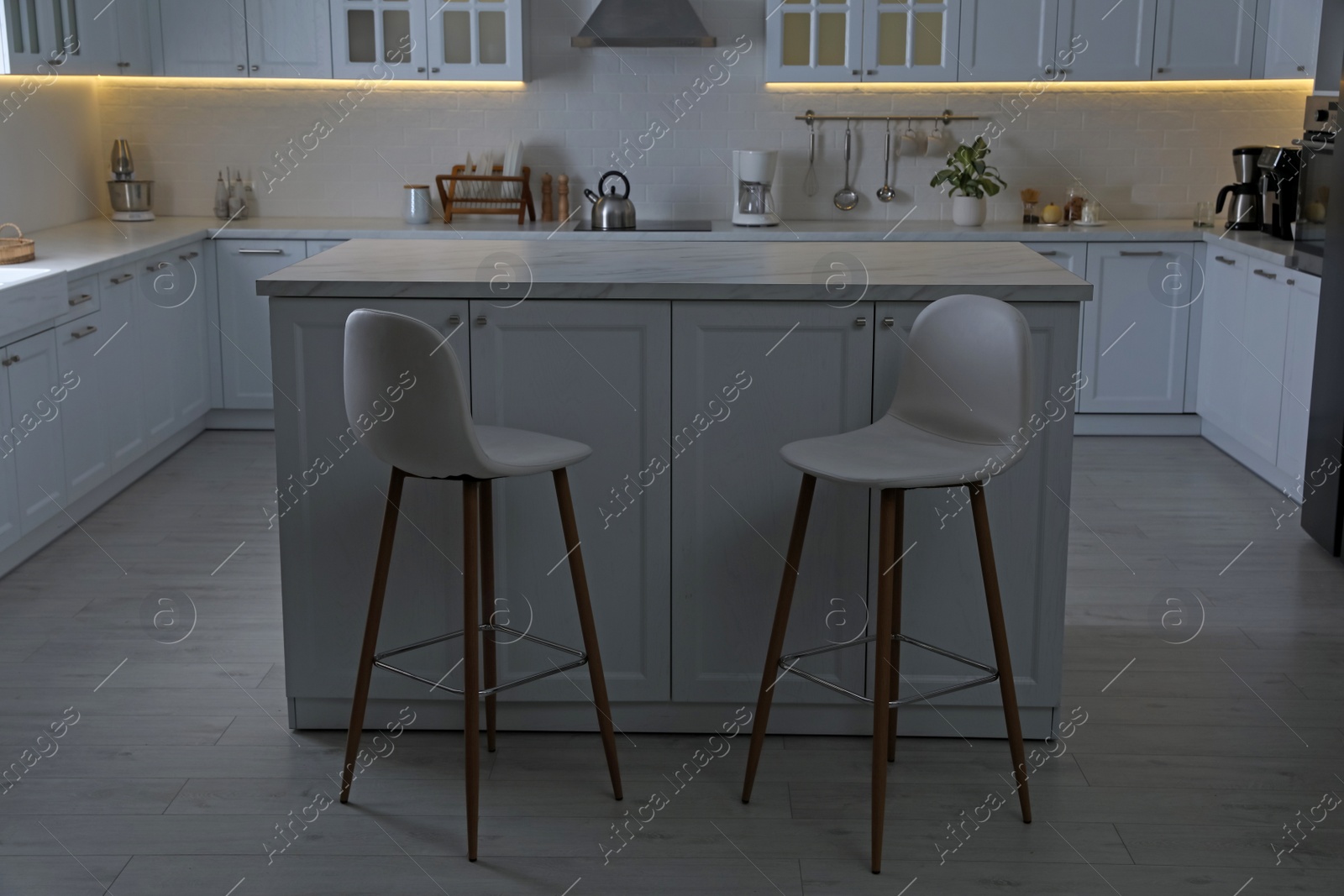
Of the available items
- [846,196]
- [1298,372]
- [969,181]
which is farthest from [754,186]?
[1298,372]

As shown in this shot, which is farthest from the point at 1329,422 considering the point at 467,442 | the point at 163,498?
the point at 163,498

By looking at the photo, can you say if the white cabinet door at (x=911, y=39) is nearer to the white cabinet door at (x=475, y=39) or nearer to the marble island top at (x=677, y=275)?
the white cabinet door at (x=475, y=39)

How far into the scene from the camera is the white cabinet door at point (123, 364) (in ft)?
15.2

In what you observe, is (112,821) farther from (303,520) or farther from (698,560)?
(698,560)

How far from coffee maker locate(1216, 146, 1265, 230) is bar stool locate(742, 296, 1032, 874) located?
3.53 m

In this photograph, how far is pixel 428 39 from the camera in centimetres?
566

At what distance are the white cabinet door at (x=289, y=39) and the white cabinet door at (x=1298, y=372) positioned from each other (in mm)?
4067

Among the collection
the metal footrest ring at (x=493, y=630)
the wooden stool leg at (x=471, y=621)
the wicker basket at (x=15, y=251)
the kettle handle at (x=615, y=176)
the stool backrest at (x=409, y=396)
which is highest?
the kettle handle at (x=615, y=176)

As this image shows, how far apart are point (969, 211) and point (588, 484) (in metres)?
3.56

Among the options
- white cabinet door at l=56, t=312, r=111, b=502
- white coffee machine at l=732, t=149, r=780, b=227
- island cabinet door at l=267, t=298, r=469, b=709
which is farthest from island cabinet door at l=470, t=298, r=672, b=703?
white coffee machine at l=732, t=149, r=780, b=227

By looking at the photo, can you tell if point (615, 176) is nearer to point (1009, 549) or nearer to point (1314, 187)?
point (1314, 187)

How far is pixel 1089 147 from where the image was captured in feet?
19.9

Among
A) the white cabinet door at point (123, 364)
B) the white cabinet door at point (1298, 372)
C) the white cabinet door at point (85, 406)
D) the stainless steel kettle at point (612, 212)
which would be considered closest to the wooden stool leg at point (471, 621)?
the white cabinet door at point (85, 406)

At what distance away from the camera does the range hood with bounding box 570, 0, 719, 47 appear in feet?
18.4
